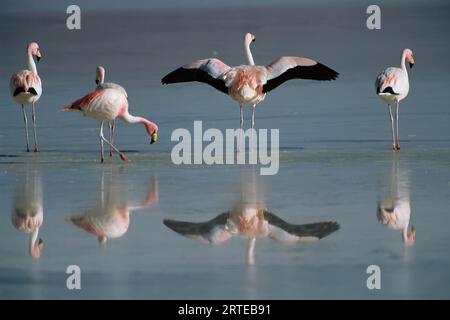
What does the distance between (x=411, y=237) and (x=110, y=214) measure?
2.35 meters

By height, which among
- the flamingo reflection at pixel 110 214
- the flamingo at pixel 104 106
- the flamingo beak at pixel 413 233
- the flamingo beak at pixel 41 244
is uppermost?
the flamingo at pixel 104 106

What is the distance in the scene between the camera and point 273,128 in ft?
45.8

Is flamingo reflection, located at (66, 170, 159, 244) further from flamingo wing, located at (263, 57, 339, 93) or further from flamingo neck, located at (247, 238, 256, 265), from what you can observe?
flamingo wing, located at (263, 57, 339, 93)

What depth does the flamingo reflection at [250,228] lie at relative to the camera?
7691mm

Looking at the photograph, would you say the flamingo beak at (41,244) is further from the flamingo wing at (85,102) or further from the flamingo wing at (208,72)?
the flamingo wing at (208,72)

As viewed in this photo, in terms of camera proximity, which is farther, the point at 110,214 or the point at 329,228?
the point at 110,214

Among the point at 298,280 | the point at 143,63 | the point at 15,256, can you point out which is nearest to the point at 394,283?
the point at 298,280

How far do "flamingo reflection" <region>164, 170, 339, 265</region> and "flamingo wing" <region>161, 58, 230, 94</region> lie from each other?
429 cm

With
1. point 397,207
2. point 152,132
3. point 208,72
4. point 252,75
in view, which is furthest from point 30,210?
point 208,72

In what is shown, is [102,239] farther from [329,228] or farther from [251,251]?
[329,228]

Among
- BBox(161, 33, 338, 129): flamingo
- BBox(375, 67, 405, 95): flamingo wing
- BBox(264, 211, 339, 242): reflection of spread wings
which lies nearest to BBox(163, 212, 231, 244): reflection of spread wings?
BBox(264, 211, 339, 242): reflection of spread wings

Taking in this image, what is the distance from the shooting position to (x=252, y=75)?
12.6m

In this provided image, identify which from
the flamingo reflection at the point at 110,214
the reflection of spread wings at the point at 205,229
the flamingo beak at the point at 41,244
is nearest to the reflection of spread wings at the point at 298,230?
the reflection of spread wings at the point at 205,229

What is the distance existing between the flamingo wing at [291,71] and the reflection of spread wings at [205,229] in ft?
14.7
